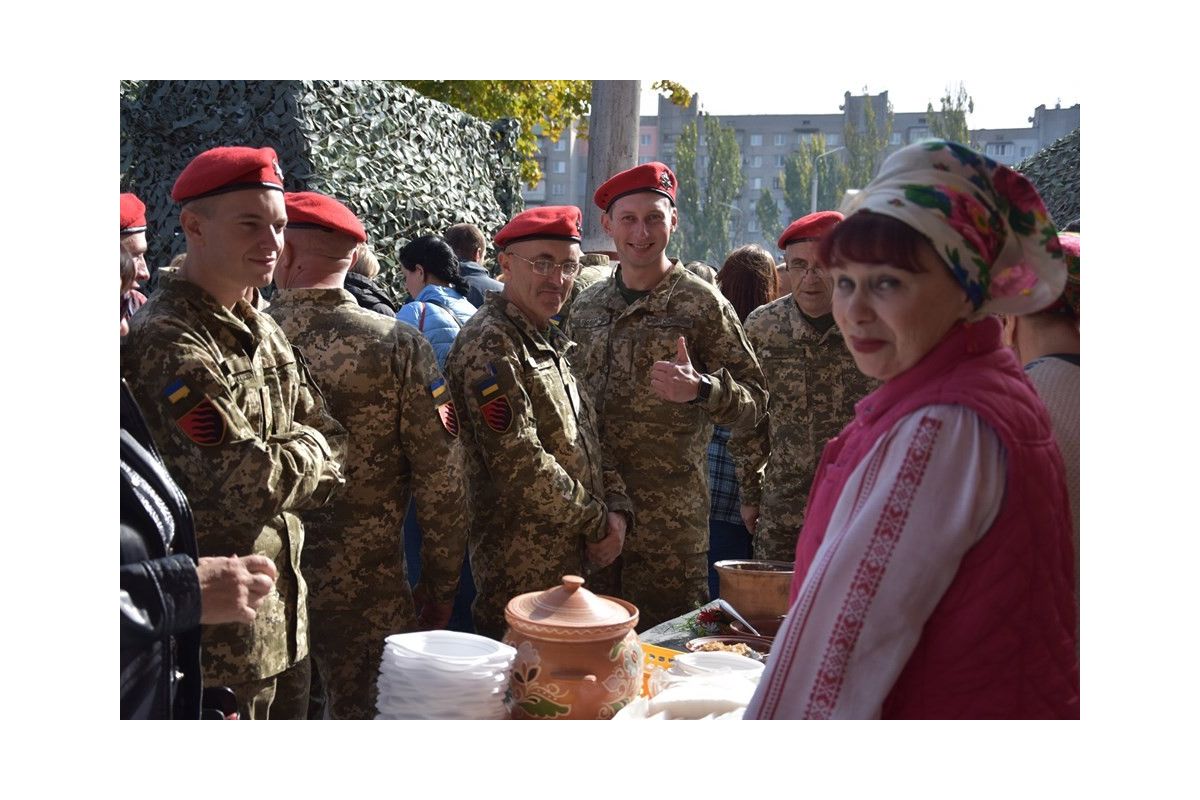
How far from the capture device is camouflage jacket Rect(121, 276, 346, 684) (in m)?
2.40

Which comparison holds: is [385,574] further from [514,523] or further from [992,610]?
[992,610]

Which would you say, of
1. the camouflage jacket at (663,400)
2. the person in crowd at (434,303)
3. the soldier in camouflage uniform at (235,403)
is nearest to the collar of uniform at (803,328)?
the camouflage jacket at (663,400)

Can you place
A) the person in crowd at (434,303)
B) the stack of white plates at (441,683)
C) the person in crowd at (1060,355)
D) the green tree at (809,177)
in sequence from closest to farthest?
the person in crowd at (1060,355)
the stack of white plates at (441,683)
the person in crowd at (434,303)
the green tree at (809,177)

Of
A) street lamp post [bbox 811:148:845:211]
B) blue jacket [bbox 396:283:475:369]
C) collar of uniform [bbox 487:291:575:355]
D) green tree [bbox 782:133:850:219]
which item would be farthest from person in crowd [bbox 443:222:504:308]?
green tree [bbox 782:133:850:219]

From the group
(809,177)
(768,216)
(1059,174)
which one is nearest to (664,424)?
(1059,174)

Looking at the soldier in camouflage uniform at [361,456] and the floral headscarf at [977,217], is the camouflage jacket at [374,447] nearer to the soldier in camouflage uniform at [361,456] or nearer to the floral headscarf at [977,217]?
the soldier in camouflage uniform at [361,456]

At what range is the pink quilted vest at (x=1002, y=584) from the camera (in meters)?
1.41

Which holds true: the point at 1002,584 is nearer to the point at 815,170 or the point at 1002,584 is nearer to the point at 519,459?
the point at 519,459

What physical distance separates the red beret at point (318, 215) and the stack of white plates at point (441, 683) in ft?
5.28

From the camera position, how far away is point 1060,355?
83.4 inches

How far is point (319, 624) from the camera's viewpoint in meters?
3.38

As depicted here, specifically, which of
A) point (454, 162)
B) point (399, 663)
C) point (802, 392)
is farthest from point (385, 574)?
point (454, 162)

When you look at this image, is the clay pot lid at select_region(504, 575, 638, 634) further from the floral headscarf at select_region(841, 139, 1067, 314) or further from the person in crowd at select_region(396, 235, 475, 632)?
the person in crowd at select_region(396, 235, 475, 632)

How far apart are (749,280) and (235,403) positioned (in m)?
3.24
